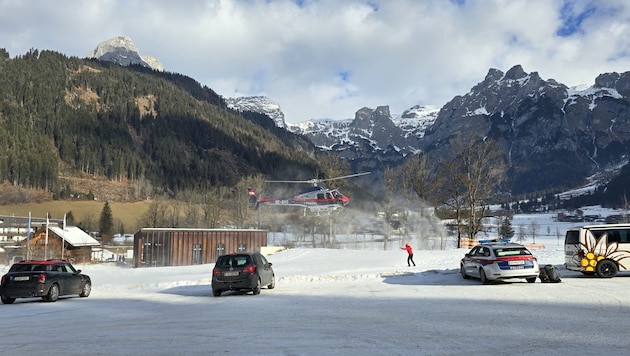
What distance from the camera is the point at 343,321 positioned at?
11320 mm

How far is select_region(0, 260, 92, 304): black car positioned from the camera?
16.8 metres

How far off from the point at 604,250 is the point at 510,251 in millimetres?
4782

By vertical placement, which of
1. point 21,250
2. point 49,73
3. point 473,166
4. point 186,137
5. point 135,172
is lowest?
point 21,250

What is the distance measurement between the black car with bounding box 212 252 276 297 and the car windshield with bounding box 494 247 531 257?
30.3ft

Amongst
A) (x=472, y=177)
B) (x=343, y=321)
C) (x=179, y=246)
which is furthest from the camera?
(x=472, y=177)

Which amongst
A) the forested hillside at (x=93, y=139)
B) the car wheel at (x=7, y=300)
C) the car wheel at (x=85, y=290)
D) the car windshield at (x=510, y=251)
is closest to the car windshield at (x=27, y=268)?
the car wheel at (x=7, y=300)

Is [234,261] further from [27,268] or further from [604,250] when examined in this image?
[604,250]

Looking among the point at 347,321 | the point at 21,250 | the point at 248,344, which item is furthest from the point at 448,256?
the point at 21,250

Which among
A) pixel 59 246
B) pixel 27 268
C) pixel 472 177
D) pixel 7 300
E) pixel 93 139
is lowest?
pixel 7 300

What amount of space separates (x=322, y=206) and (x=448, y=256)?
12.4 metres

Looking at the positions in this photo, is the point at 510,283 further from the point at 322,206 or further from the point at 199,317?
the point at 322,206

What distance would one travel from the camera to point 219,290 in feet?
57.7

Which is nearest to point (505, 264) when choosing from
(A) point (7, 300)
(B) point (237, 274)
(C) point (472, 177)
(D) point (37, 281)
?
(B) point (237, 274)

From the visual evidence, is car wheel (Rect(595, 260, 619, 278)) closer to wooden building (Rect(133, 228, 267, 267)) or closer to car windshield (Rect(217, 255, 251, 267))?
car windshield (Rect(217, 255, 251, 267))
